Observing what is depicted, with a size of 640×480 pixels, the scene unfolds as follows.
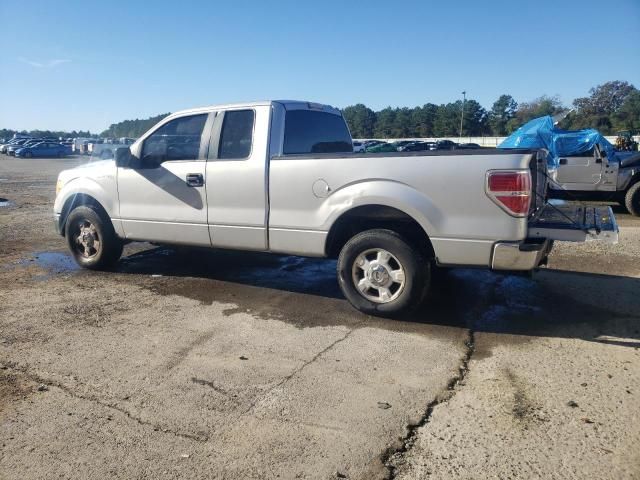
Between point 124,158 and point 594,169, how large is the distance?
10.6 meters

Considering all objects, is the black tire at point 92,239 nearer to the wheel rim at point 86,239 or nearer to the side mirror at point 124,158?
the wheel rim at point 86,239

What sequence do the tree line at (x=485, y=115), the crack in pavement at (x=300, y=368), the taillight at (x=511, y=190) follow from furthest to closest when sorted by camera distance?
the tree line at (x=485, y=115) → the taillight at (x=511, y=190) → the crack in pavement at (x=300, y=368)

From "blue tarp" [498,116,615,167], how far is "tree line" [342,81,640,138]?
209ft

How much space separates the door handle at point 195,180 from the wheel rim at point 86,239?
1.69m

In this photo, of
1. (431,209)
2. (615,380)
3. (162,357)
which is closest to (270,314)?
(162,357)

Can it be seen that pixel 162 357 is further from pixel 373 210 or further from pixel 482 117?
pixel 482 117

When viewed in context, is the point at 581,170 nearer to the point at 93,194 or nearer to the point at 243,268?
the point at 243,268

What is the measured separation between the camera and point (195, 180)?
5.48 metres

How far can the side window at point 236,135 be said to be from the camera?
17.4 ft

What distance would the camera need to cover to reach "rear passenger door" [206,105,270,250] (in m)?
5.12

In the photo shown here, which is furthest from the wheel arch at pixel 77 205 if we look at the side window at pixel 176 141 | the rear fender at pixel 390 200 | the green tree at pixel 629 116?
the green tree at pixel 629 116

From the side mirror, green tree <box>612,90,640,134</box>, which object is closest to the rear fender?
the side mirror

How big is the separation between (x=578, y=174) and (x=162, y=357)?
1123cm

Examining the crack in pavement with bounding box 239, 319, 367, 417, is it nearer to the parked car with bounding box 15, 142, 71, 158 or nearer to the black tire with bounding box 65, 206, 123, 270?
the black tire with bounding box 65, 206, 123, 270
